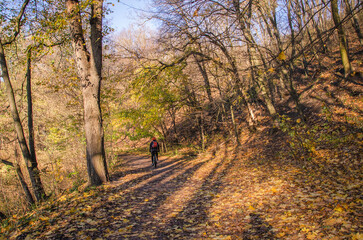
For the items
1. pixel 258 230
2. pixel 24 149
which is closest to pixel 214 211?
pixel 258 230

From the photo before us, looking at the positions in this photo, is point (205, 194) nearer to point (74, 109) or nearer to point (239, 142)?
point (239, 142)

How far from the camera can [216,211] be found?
4.90 m

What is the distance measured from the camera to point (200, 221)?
14.7ft

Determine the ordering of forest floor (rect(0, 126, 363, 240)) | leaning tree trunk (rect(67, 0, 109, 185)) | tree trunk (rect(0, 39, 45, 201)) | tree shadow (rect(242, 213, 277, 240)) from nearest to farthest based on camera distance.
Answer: tree shadow (rect(242, 213, 277, 240)) → forest floor (rect(0, 126, 363, 240)) → leaning tree trunk (rect(67, 0, 109, 185)) → tree trunk (rect(0, 39, 45, 201))

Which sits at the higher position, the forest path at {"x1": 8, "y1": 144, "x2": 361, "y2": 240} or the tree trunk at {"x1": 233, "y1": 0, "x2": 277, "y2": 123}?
the tree trunk at {"x1": 233, "y1": 0, "x2": 277, "y2": 123}

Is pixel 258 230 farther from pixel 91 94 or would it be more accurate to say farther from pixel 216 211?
pixel 91 94

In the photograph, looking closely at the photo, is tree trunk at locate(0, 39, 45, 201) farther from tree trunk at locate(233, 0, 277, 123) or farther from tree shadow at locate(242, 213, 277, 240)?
tree trunk at locate(233, 0, 277, 123)

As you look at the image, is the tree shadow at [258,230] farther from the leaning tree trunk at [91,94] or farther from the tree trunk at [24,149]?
the tree trunk at [24,149]

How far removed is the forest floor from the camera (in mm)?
3680

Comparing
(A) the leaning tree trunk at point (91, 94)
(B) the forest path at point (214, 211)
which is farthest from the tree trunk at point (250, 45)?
(A) the leaning tree trunk at point (91, 94)

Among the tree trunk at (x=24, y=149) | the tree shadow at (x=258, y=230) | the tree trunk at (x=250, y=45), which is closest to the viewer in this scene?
the tree shadow at (x=258, y=230)

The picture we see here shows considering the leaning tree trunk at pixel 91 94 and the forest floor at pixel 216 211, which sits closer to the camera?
the forest floor at pixel 216 211

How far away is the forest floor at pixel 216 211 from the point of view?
12.1ft

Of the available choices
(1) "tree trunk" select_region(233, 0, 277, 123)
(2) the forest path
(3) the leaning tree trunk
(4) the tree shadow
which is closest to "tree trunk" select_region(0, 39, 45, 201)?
(3) the leaning tree trunk
